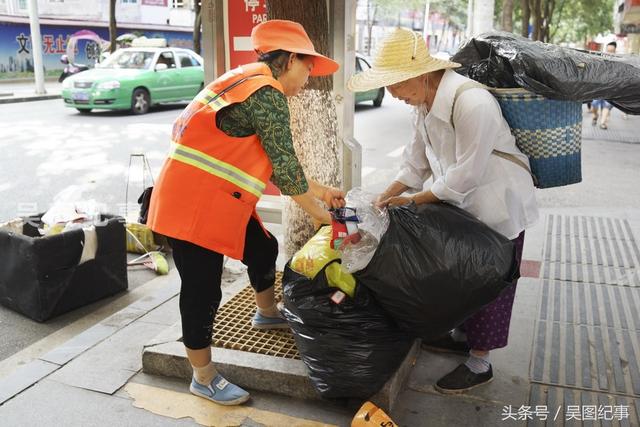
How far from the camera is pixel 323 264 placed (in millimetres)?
2486

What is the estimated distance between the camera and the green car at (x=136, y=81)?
40.0ft

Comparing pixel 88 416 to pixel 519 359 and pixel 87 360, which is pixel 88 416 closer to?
pixel 87 360

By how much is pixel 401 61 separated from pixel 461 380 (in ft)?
4.67

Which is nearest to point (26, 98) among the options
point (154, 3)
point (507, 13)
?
point (507, 13)

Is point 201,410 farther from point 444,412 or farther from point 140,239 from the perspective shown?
point 140,239

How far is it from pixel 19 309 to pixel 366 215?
7.65ft

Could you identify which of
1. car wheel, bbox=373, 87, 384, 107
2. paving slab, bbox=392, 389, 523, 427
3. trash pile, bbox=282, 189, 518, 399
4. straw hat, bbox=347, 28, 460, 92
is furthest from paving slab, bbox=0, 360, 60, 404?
car wheel, bbox=373, 87, 384, 107

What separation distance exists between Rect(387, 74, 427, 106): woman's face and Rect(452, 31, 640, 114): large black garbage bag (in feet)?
1.11

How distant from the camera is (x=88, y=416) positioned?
2.49 m

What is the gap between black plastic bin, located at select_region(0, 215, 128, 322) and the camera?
3.38m

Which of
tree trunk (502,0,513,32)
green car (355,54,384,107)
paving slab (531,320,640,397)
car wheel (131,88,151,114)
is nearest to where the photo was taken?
paving slab (531,320,640,397)

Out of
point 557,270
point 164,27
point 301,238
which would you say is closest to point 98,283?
point 301,238

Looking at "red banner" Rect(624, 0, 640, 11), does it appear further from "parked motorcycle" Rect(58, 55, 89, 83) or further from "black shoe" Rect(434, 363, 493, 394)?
"black shoe" Rect(434, 363, 493, 394)

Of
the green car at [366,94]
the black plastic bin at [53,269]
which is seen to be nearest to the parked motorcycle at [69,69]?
the green car at [366,94]
